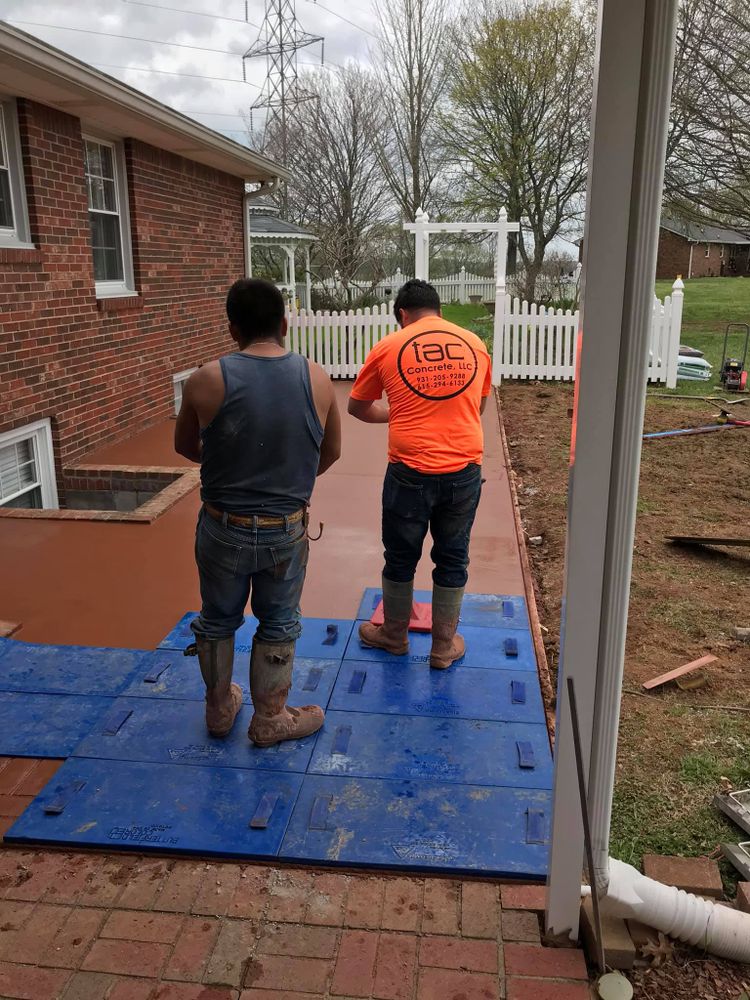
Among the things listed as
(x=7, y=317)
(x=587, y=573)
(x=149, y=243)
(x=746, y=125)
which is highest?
(x=746, y=125)

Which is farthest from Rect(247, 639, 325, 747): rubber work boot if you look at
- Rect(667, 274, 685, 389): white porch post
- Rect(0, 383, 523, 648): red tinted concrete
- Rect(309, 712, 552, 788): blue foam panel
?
Rect(667, 274, 685, 389): white porch post

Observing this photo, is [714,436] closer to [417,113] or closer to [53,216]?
[53,216]

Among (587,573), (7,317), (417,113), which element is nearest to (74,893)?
(587,573)

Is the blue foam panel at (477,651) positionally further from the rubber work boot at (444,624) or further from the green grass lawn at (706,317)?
the green grass lawn at (706,317)

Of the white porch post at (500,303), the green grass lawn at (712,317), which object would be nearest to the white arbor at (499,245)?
the white porch post at (500,303)

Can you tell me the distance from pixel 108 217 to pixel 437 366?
595cm

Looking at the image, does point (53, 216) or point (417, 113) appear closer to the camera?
point (53, 216)

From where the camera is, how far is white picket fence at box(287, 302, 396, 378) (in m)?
13.0

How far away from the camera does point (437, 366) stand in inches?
134

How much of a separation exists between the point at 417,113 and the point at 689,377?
15.7 metres

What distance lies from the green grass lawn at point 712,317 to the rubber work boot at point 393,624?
1009cm

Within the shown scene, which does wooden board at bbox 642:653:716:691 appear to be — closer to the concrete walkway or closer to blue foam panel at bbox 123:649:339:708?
blue foam panel at bbox 123:649:339:708

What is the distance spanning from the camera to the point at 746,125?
11297 mm

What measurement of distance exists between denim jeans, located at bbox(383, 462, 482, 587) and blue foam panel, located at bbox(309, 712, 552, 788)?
0.67 meters
